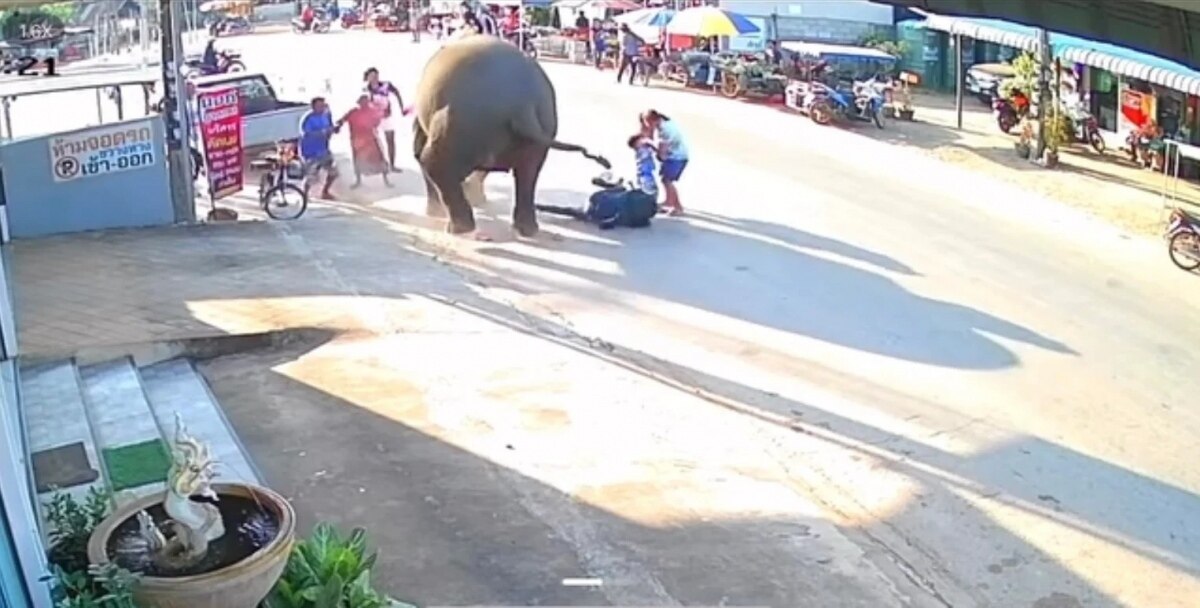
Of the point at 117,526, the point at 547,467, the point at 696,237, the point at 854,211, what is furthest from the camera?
the point at 854,211

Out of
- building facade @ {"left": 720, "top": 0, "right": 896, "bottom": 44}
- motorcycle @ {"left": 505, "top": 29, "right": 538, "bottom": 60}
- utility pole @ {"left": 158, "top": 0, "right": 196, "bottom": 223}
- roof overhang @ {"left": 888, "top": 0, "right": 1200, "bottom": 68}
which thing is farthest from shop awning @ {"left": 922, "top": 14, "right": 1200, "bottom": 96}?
motorcycle @ {"left": 505, "top": 29, "right": 538, "bottom": 60}

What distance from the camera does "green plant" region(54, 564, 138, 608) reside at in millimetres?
5652

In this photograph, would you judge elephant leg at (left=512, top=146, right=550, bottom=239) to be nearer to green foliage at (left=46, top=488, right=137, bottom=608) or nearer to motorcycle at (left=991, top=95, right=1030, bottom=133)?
green foliage at (left=46, top=488, right=137, bottom=608)

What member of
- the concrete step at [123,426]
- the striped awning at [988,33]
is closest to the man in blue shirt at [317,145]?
the concrete step at [123,426]

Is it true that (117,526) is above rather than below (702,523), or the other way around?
above

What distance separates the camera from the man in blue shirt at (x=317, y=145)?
60.6ft

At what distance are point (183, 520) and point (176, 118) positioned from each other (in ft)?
34.7

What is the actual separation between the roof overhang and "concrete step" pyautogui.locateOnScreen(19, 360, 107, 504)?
506cm

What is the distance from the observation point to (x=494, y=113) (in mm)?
15922

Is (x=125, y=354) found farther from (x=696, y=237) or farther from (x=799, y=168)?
(x=799, y=168)

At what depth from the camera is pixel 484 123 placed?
15922 millimetres

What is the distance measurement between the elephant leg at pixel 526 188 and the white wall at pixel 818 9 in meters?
15.5

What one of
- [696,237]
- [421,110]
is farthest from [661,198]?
[421,110]

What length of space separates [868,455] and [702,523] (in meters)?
1.62
